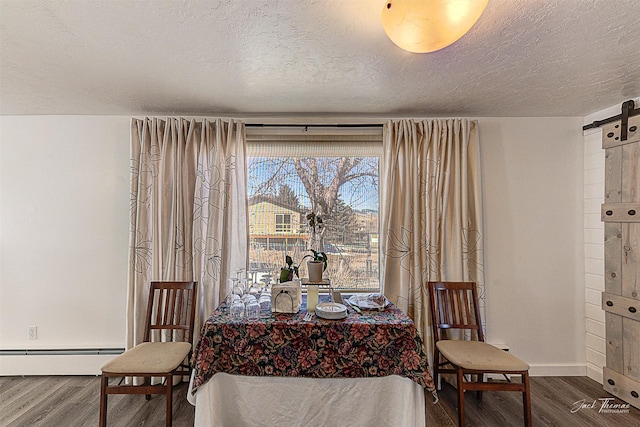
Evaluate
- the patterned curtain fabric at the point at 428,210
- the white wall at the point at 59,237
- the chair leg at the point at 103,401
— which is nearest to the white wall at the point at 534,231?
the patterned curtain fabric at the point at 428,210

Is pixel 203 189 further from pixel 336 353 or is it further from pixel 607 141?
pixel 607 141

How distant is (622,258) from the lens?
2.71m

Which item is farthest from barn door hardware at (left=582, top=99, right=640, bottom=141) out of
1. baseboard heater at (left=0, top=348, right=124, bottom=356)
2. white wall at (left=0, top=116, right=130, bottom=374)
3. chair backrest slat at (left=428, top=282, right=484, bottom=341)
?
baseboard heater at (left=0, top=348, right=124, bottom=356)

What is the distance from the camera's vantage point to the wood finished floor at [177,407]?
2.40m

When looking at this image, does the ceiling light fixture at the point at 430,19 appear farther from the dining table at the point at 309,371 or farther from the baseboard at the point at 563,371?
the baseboard at the point at 563,371

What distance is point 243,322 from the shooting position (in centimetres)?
211

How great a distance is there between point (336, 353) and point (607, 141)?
9.54 ft

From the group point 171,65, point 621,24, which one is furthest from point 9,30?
point 621,24

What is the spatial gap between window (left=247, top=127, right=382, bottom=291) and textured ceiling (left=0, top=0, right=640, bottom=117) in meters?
0.52

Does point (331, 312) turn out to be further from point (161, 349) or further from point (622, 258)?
point (622, 258)

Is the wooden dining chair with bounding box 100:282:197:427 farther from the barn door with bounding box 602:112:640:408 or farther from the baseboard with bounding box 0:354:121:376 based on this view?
the barn door with bounding box 602:112:640:408

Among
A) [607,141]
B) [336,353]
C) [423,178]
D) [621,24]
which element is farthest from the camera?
[423,178]

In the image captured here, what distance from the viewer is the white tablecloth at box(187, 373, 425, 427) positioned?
207cm

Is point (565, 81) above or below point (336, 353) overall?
above
